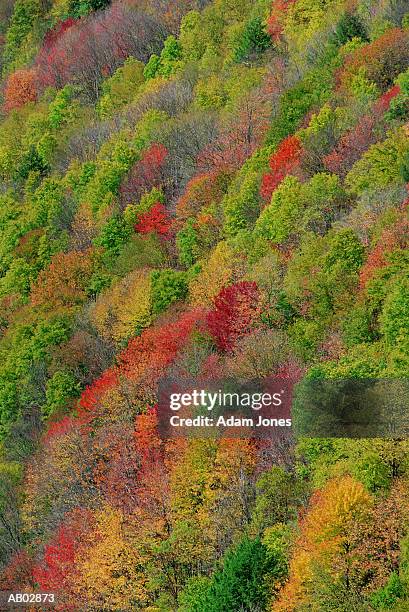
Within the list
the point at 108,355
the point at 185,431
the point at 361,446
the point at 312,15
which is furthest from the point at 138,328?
the point at 312,15

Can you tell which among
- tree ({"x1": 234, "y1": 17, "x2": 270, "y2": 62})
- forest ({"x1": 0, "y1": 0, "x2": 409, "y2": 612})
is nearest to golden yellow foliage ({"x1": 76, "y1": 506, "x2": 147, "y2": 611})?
forest ({"x1": 0, "y1": 0, "x2": 409, "y2": 612})

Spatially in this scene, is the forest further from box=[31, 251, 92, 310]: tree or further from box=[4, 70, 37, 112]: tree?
box=[4, 70, 37, 112]: tree

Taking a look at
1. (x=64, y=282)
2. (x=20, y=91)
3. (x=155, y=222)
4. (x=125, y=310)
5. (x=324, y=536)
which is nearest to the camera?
(x=324, y=536)

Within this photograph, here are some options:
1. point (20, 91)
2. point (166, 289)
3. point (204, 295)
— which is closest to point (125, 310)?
point (166, 289)

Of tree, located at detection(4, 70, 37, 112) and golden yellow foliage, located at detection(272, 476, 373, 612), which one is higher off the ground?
golden yellow foliage, located at detection(272, 476, 373, 612)

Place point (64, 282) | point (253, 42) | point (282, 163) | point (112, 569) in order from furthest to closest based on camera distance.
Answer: point (253, 42) → point (64, 282) → point (282, 163) → point (112, 569)

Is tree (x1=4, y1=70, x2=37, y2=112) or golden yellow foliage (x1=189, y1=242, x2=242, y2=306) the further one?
tree (x1=4, y1=70, x2=37, y2=112)

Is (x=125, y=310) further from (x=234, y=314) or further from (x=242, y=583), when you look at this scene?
(x=242, y=583)

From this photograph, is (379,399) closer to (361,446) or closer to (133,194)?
(361,446)

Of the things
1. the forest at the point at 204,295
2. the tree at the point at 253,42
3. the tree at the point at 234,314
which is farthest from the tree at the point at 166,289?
the tree at the point at 253,42
